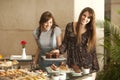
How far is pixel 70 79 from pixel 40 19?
1.06 m

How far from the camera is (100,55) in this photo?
13.7ft

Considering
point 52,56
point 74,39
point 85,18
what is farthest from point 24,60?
point 85,18

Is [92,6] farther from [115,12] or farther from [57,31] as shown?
[57,31]

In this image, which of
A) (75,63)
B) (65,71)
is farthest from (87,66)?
(65,71)

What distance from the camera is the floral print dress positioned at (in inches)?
147

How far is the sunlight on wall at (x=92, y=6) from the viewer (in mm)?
3727

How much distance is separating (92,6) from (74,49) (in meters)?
0.66

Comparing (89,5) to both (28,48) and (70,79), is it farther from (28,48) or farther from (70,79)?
(70,79)

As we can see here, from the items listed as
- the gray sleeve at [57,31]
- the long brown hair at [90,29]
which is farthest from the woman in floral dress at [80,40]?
the gray sleeve at [57,31]

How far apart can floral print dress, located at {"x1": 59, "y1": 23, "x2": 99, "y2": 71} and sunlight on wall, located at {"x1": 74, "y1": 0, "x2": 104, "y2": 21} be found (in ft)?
0.69

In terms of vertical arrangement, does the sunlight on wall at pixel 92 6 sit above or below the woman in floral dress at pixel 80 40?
above

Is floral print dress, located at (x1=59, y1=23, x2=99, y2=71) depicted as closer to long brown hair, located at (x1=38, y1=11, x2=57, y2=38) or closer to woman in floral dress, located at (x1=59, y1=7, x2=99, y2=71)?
woman in floral dress, located at (x1=59, y1=7, x2=99, y2=71)

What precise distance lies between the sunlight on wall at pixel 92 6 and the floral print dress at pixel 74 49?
0.21 metres

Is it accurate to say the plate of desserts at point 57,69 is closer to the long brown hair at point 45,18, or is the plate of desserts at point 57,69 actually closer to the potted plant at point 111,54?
the long brown hair at point 45,18
